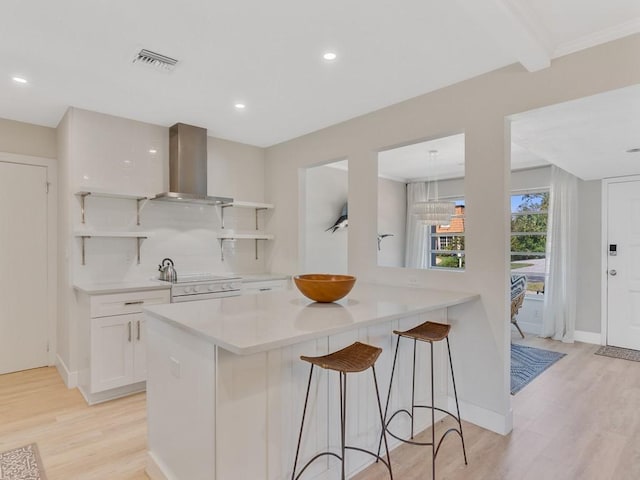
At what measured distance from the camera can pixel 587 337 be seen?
16.5ft

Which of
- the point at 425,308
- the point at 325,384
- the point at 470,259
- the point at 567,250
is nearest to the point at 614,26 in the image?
the point at 470,259

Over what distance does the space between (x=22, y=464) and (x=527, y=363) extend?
452 cm

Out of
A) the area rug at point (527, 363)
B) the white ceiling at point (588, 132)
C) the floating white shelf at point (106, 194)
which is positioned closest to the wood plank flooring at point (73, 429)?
the floating white shelf at point (106, 194)

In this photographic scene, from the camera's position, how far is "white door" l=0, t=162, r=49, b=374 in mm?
3693

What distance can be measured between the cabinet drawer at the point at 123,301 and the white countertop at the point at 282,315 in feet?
4.22

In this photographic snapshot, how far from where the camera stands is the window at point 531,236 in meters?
5.76

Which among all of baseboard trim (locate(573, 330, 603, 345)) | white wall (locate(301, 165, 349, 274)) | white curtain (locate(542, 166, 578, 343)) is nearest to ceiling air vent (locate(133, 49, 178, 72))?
white wall (locate(301, 165, 349, 274))

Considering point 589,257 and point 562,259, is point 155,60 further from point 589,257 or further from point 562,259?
point 589,257

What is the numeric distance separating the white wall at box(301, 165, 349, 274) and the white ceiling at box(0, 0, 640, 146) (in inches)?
89.0

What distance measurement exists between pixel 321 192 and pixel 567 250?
354cm

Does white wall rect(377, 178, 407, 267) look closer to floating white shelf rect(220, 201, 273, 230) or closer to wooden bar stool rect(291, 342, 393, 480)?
floating white shelf rect(220, 201, 273, 230)

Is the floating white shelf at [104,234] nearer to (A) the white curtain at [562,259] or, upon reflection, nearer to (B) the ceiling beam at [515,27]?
(B) the ceiling beam at [515,27]

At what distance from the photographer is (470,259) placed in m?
2.75

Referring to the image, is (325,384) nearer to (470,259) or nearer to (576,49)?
(470,259)
